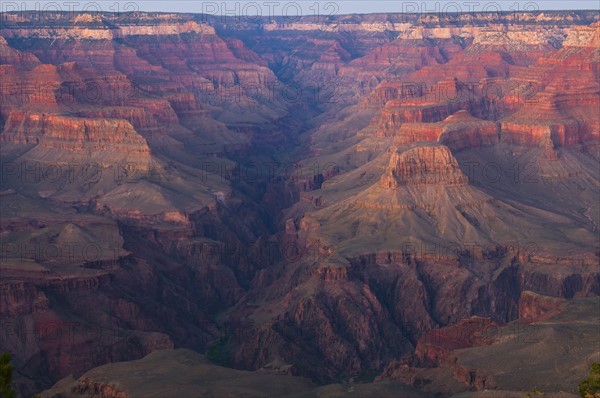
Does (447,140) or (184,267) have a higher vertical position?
(447,140)

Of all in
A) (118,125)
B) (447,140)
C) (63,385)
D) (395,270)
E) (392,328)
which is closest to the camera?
(63,385)

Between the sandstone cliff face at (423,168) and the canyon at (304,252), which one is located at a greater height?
the sandstone cliff face at (423,168)

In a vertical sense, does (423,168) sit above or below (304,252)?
above

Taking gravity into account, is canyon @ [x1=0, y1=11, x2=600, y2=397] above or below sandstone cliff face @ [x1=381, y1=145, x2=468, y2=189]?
below

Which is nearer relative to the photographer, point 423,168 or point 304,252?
point 304,252

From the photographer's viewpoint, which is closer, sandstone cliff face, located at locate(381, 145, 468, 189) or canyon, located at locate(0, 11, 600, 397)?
canyon, located at locate(0, 11, 600, 397)

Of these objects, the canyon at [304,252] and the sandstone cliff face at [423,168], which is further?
the sandstone cliff face at [423,168]

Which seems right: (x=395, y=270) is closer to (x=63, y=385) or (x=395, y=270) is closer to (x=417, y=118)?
(x=63, y=385)

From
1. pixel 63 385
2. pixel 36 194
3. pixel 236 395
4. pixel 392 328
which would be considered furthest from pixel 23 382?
pixel 36 194
